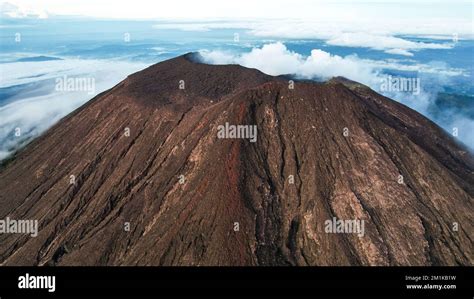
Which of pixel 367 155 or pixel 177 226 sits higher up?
pixel 367 155

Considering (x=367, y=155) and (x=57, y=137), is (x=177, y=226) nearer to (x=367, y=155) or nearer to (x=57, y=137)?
(x=367, y=155)

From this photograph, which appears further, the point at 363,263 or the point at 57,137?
the point at 57,137

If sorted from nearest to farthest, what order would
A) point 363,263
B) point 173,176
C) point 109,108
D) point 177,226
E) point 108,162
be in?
point 363,263 < point 177,226 < point 173,176 < point 108,162 < point 109,108

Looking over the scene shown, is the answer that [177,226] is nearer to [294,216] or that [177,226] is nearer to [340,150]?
[294,216]
